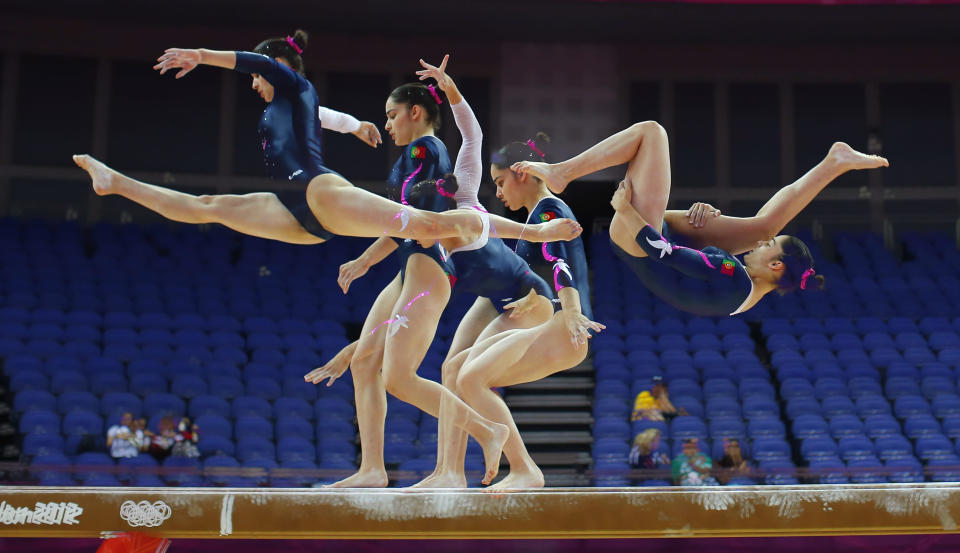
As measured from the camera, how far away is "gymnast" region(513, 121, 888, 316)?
4488mm

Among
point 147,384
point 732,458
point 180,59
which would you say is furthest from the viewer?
point 147,384

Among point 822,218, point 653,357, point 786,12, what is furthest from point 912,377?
point 786,12

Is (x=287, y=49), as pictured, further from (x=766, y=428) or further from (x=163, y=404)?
(x=766, y=428)

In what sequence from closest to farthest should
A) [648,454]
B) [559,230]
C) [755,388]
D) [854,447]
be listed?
[559,230] → [648,454] → [854,447] → [755,388]

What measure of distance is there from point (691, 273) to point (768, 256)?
0.43m

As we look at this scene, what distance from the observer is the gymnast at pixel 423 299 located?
447cm

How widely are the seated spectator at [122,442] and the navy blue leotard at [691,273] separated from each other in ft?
17.3

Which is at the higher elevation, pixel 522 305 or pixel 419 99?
pixel 419 99

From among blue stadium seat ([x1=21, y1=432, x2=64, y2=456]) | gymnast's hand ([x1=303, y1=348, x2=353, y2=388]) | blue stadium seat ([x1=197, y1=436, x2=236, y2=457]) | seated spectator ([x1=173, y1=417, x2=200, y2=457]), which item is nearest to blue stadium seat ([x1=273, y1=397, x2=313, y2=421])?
blue stadium seat ([x1=197, y1=436, x2=236, y2=457])

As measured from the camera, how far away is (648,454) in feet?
28.0

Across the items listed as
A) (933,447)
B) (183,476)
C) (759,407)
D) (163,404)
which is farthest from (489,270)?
(933,447)

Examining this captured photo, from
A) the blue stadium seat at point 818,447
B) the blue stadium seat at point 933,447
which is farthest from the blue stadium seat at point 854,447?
the blue stadium seat at point 933,447

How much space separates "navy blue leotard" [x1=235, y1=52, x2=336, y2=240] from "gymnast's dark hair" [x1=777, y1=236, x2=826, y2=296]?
85.0 inches

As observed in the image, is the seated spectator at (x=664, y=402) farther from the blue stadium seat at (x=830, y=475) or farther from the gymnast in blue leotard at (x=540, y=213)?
the gymnast in blue leotard at (x=540, y=213)
